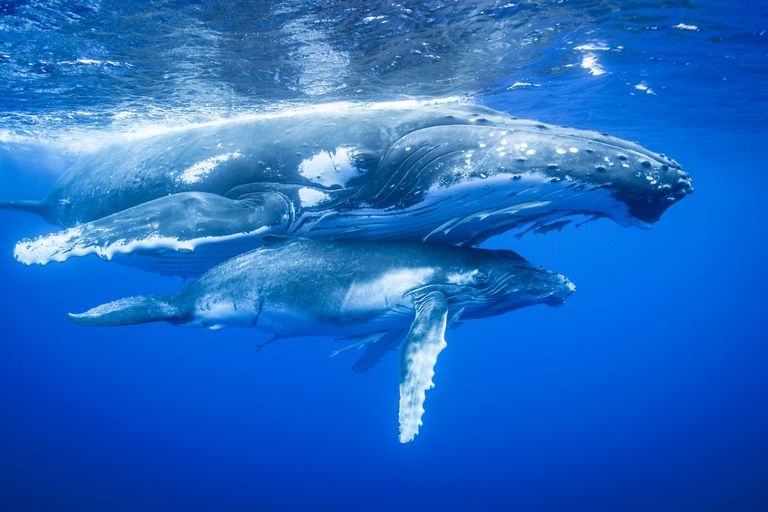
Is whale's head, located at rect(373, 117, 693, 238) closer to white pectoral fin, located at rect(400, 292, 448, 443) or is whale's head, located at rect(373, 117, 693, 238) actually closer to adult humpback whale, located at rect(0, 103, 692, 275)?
adult humpback whale, located at rect(0, 103, 692, 275)

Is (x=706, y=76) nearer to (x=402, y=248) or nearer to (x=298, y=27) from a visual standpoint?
(x=298, y=27)

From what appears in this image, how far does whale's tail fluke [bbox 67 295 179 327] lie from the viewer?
483cm

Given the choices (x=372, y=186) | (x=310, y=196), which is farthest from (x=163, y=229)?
(x=372, y=186)

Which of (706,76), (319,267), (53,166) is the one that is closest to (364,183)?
(319,267)

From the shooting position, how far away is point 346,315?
4.98 meters

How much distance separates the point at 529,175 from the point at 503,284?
4.66 feet

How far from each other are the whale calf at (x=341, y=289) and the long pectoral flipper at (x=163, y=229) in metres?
0.48

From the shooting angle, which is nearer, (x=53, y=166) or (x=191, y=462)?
(x=53, y=166)

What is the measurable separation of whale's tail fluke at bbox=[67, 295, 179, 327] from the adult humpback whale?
0.48m

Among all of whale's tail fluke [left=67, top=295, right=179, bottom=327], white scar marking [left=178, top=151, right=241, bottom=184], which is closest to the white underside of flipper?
whale's tail fluke [left=67, top=295, right=179, bottom=327]

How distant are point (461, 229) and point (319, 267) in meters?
1.71

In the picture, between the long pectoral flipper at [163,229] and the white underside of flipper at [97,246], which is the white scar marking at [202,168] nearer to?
the long pectoral flipper at [163,229]

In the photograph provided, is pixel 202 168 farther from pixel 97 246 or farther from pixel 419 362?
pixel 419 362

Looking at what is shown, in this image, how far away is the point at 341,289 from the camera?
A: 4938 millimetres
